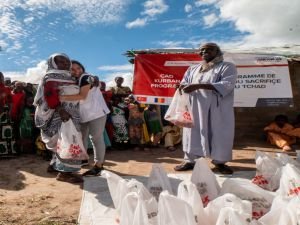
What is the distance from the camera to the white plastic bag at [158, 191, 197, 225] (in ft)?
6.78

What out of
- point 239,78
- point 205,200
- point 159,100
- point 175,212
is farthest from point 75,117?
point 239,78

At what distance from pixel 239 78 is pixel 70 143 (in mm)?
5217

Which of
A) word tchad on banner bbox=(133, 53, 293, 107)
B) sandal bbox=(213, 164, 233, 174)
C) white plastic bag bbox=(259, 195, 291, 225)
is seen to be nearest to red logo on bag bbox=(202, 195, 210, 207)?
white plastic bag bbox=(259, 195, 291, 225)

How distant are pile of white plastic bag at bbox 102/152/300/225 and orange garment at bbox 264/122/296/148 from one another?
16.9 ft

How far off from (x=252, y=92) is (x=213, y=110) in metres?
3.54

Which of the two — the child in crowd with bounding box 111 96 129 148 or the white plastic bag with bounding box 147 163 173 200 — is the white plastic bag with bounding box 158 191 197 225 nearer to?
the white plastic bag with bounding box 147 163 173 200

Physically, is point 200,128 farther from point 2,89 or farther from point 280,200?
point 2,89

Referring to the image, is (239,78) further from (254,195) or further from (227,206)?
(227,206)

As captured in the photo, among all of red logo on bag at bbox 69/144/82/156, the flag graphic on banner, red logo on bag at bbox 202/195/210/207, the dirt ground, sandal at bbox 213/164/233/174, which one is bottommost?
the dirt ground

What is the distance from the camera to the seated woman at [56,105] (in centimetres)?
416

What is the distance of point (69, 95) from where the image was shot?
4.22m

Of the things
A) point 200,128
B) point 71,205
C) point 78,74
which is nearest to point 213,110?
point 200,128

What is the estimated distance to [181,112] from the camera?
4.96 m

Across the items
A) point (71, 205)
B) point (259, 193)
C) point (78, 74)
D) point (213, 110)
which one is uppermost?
point (78, 74)
